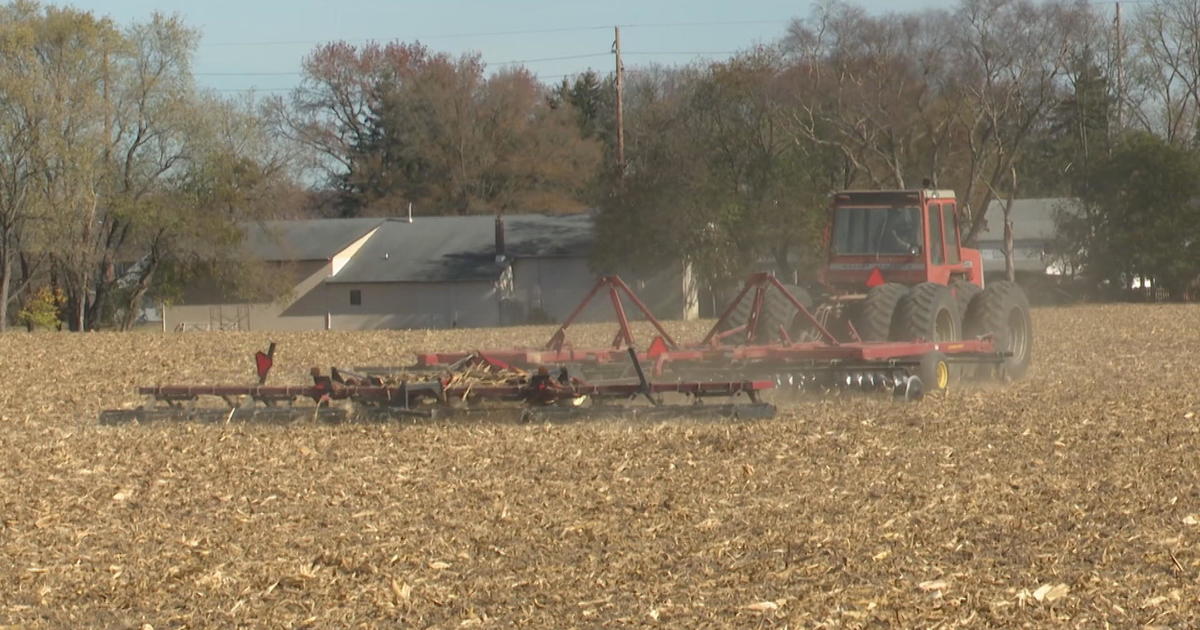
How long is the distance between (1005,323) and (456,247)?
40303 mm

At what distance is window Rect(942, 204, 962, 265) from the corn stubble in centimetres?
317

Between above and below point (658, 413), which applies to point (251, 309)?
above

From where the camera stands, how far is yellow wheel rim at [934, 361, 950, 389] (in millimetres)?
14828

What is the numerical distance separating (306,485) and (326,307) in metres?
46.3

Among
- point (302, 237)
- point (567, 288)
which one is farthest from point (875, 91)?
point (302, 237)

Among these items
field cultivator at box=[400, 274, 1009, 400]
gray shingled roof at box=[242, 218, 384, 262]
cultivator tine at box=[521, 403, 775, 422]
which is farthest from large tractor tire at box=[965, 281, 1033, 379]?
gray shingled roof at box=[242, 218, 384, 262]

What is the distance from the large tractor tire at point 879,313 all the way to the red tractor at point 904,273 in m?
0.16

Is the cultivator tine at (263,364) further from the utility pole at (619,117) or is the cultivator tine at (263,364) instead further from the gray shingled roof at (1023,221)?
the gray shingled roof at (1023,221)

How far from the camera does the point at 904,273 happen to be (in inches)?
688

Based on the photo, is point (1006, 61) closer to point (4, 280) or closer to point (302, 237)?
point (302, 237)

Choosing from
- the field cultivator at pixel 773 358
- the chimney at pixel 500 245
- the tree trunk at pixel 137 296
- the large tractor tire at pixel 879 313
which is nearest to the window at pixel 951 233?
the large tractor tire at pixel 879 313

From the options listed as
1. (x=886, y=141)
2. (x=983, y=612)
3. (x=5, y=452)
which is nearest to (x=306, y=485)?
(x=5, y=452)

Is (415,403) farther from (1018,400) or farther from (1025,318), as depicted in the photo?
(1025,318)

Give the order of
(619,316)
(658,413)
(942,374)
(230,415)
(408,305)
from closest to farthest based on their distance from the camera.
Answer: (658,413) < (230,415) < (619,316) < (942,374) < (408,305)
